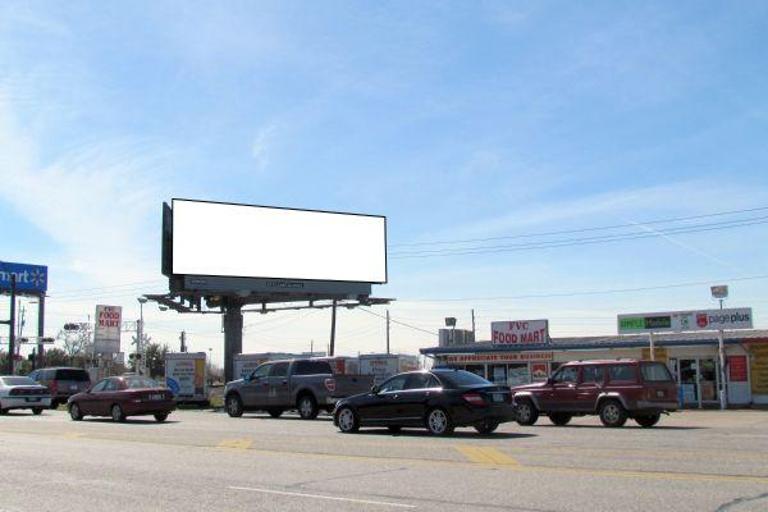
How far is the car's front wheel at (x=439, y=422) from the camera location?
1822 cm

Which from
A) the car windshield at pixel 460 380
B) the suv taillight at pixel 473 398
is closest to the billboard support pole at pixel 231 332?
the car windshield at pixel 460 380

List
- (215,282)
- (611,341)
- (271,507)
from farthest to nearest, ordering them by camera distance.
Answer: (215,282) < (611,341) < (271,507)

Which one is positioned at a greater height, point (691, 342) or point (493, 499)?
point (691, 342)

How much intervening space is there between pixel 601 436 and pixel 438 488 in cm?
860

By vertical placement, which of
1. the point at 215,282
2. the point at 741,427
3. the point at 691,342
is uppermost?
the point at 215,282

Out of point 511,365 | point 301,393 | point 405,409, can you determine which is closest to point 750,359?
point 511,365

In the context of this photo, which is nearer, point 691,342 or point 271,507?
point 271,507

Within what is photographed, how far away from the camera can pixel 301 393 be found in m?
26.9

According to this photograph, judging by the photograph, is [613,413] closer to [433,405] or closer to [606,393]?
[606,393]

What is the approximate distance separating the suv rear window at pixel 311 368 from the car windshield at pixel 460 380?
8.68 metres

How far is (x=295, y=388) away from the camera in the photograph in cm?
2705

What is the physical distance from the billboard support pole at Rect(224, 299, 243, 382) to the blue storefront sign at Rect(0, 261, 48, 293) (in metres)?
26.9

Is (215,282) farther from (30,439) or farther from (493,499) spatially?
(493,499)

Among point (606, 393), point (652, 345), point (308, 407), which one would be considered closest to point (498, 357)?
point (652, 345)
